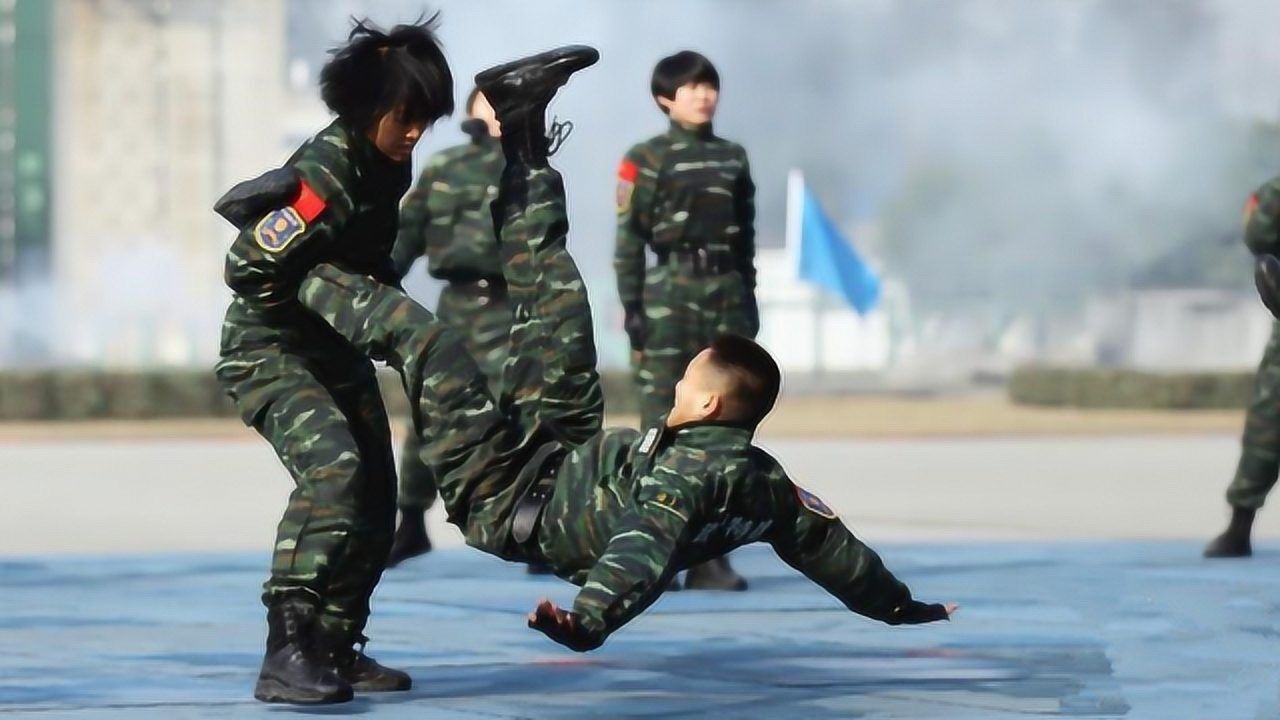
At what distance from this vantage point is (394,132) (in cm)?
556

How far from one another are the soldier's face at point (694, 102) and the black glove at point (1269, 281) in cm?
195

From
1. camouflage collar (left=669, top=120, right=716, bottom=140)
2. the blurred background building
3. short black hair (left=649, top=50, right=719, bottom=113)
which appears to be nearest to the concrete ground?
camouflage collar (left=669, top=120, right=716, bottom=140)

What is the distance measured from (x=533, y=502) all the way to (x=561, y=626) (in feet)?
1.81

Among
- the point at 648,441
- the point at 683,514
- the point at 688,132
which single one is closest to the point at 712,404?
the point at 648,441

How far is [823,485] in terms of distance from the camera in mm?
14539

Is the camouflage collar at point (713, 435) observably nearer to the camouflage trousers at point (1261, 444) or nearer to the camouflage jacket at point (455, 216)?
the camouflage jacket at point (455, 216)

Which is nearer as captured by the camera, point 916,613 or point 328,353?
point 916,613

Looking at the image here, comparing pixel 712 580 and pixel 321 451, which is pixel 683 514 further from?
pixel 712 580

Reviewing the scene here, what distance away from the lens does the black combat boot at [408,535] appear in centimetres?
918

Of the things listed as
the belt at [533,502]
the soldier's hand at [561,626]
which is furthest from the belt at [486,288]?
the soldier's hand at [561,626]

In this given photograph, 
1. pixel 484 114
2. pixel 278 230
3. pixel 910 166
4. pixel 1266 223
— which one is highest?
pixel 484 114

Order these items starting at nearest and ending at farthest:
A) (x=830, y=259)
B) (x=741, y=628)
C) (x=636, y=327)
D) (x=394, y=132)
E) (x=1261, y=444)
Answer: (x=394, y=132)
(x=741, y=628)
(x=636, y=327)
(x=1261, y=444)
(x=830, y=259)

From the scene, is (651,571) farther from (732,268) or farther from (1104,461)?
(1104,461)

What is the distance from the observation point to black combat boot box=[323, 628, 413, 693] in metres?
5.79
